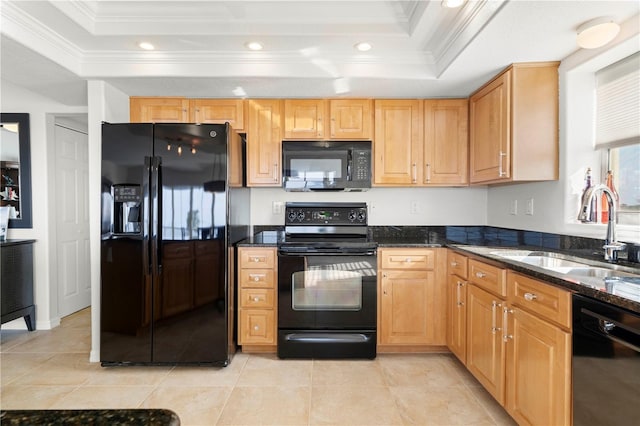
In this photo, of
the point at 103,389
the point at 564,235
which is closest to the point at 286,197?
the point at 103,389

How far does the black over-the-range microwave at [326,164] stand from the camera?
112 inches

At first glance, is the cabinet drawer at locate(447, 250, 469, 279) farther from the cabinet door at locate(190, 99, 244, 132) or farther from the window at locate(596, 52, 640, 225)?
the cabinet door at locate(190, 99, 244, 132)

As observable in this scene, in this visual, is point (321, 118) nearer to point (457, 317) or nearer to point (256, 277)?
point (256, 277)

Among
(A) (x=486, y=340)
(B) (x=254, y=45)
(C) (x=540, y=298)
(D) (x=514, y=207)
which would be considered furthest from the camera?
(D) (x=514, y=207)

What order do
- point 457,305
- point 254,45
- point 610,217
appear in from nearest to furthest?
1. point 610,217
2. point 254,45
3. point 457,305

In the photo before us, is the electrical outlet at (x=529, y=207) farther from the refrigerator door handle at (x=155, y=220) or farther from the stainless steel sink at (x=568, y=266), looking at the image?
the refrigerator door handle at (x=155, y=220)

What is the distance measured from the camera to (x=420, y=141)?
115 inches

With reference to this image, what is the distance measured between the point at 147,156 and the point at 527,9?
8.30 ft

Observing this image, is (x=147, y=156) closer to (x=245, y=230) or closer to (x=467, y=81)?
(x=245, y=230)

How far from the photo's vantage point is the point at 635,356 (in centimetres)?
106

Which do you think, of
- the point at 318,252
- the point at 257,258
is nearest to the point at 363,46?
the point at 318,252

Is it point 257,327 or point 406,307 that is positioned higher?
point 406,307

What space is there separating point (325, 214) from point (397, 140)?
3.11ft

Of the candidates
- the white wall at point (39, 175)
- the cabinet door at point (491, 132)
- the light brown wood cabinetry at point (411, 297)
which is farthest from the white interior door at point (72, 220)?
the cabinet door at point (491, 132)
